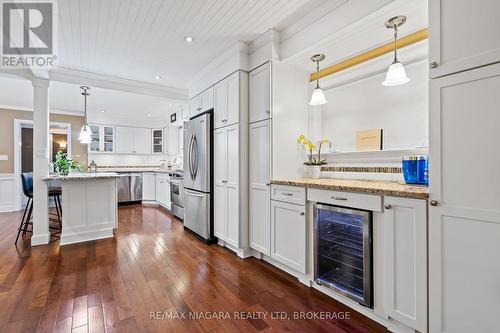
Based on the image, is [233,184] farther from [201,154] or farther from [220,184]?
[201,154]

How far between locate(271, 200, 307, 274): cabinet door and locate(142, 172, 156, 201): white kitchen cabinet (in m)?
4.87

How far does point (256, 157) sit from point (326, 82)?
1.17 metres

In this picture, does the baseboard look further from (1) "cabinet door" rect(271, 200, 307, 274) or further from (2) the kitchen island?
(1) "cabinet door" rect(271, 200, 307, 274)

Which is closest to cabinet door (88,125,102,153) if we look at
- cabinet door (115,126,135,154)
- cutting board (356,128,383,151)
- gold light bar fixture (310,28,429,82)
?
cabinet door (115,126,135,154)

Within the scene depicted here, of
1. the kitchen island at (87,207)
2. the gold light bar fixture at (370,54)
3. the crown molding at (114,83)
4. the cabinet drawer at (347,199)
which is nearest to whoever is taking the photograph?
the cabinet drawer at (347,199)

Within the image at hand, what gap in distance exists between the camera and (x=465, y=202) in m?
1.30

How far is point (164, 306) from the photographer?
1.88m

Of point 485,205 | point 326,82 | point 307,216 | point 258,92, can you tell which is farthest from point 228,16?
point 485,205

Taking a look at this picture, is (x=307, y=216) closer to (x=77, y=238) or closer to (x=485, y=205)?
(x=485, y=205)

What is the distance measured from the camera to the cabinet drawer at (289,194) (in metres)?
2.21

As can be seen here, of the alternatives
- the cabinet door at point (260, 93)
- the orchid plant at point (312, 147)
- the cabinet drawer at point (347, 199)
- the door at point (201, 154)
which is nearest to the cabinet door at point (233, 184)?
the cabinet door at point (260, 93)

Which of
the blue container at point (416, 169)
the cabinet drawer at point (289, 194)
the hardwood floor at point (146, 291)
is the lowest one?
the hardwood floor at point (146, 291)

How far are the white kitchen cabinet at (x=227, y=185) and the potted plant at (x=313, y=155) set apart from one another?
0.77m

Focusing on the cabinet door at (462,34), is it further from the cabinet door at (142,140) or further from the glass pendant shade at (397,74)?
the cabinet door at (142,140)
